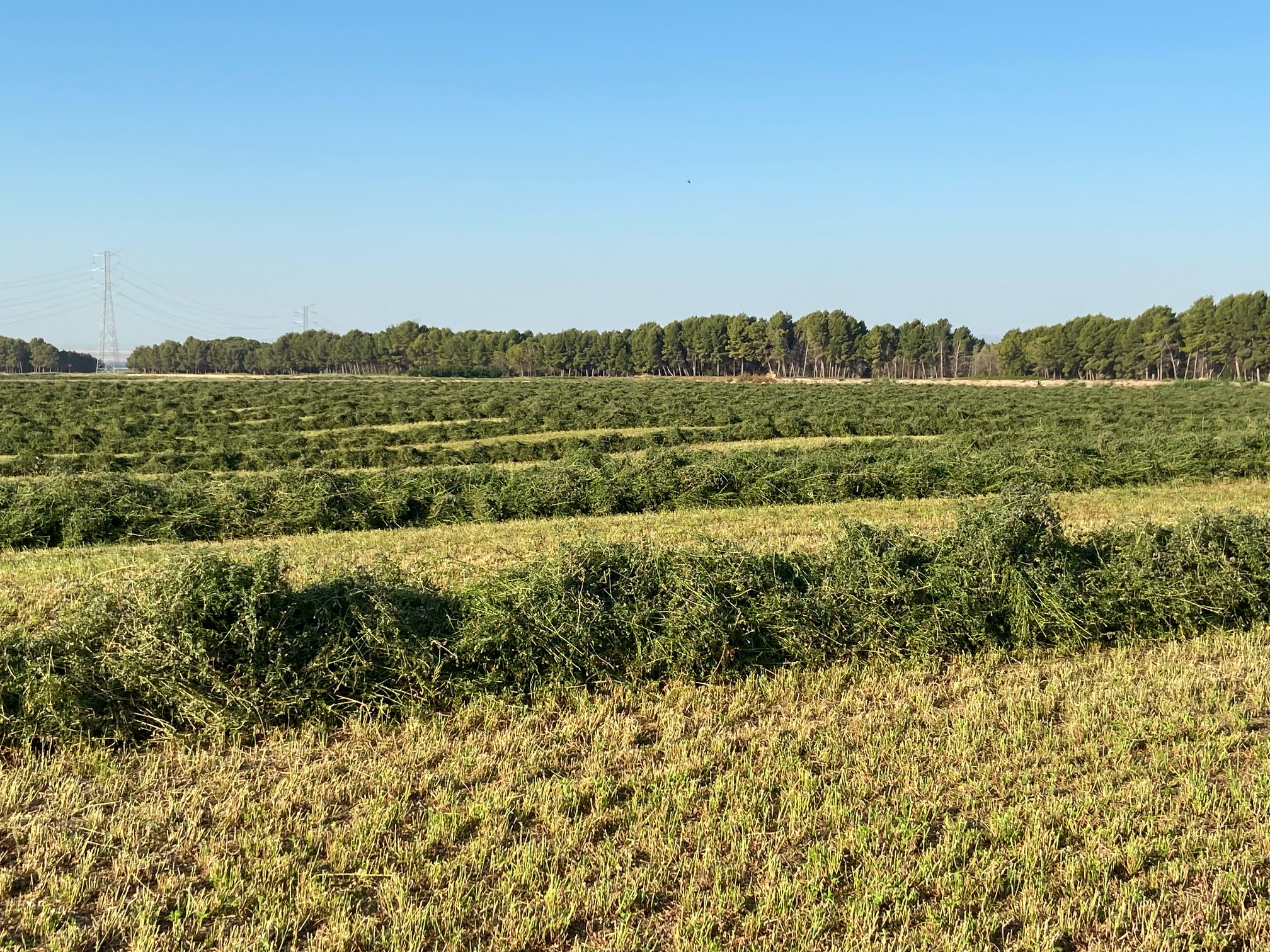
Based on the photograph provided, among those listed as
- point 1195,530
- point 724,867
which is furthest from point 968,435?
point 724,867

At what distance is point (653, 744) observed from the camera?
6484 mm

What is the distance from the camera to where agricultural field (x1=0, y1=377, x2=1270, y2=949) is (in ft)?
14.5

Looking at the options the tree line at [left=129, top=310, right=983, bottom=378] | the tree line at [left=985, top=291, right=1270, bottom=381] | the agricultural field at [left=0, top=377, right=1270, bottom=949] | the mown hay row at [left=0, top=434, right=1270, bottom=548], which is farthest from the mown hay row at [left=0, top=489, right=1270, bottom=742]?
the tree line at [left=129, top=310, right=983, bottom=378]

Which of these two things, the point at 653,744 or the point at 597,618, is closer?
the point at 653,744

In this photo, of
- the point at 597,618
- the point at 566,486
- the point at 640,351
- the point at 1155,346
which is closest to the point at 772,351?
the point at 640,351

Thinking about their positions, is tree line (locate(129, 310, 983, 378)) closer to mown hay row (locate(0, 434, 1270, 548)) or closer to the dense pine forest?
the dense pine forest

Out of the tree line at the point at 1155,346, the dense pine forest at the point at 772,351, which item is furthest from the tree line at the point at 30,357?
the tree line at the point at 1155,346

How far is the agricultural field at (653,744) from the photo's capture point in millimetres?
4406

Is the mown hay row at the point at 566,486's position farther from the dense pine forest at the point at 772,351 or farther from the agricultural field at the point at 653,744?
the dense pine forest at the point at 772,351

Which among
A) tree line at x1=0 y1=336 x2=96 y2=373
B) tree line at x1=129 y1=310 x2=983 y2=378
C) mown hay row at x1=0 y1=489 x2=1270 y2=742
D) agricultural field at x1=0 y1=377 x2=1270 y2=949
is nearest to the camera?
agricultural field at x1=0 y1=377 x2=1270 y2=949

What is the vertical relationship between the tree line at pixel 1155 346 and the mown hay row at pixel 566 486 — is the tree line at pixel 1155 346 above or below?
above

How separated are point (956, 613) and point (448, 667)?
16.5ft

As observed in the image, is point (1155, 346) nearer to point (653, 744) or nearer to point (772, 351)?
point (772, 351)

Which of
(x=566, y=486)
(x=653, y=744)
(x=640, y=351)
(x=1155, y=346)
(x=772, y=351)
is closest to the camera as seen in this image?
(x=653, y=744)
